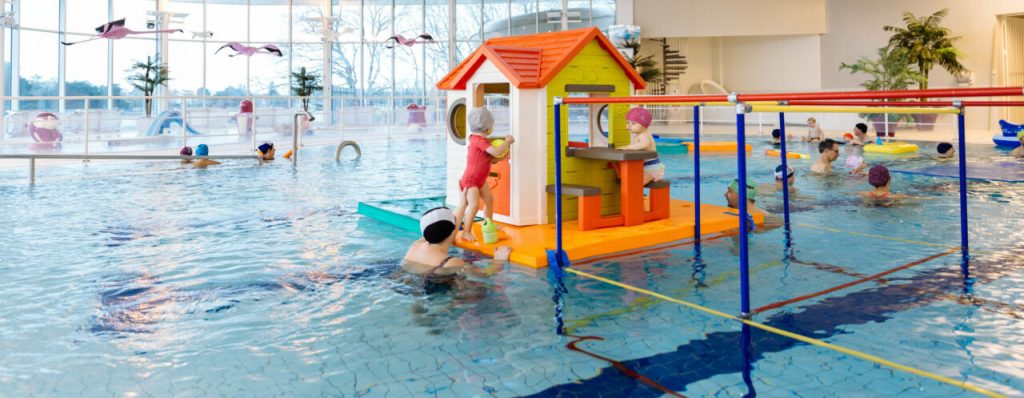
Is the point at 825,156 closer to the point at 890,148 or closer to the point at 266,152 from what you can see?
the point at 890,148

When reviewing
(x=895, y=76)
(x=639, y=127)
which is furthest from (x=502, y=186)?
(x=895, y=76)

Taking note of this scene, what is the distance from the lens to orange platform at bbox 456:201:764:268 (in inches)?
236

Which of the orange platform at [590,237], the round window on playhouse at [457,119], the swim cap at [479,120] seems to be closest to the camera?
the orange platform at [590,237]

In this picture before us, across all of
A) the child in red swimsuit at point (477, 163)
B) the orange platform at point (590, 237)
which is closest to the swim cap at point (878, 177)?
the orange platform at point (590, 237)

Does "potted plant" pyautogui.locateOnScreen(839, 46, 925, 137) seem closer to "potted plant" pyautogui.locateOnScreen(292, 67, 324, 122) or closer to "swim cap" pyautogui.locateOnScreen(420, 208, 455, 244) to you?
"potted plant" pyautogui.locateOnScreen(292, 67, 324, 122)

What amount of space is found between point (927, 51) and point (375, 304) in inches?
983

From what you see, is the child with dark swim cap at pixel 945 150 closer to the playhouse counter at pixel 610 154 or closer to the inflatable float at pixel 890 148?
the inflatable float at pixel 890 148

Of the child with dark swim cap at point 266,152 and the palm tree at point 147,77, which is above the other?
the palm tree at point 147,77

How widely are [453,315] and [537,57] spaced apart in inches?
136

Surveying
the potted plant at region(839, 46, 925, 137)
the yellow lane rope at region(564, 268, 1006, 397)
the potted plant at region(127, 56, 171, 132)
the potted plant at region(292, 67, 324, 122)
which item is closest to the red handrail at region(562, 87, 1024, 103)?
the yellow lane rope at region(564, 268, 1006, 397)

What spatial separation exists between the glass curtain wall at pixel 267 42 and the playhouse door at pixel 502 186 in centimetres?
1404

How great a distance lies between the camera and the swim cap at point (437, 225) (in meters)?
5.55

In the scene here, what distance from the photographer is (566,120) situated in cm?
708

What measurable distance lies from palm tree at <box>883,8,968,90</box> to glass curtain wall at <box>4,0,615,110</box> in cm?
1182
